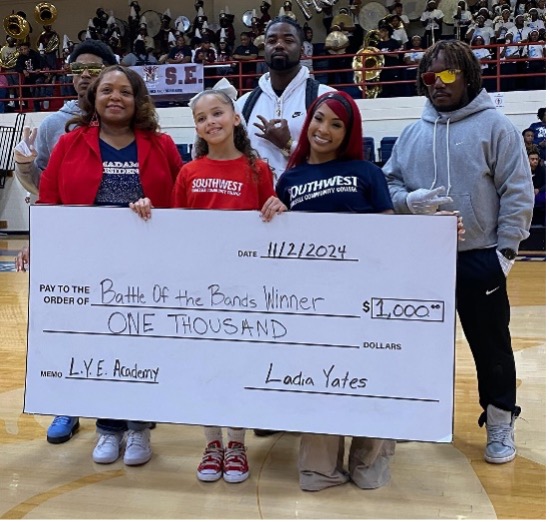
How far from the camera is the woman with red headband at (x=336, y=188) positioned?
2117mm

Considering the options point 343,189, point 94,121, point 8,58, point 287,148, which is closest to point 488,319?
point 343,189

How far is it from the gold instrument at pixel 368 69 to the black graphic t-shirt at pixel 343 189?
7803mm

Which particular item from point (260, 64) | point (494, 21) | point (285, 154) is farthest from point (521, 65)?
point (285, 154)

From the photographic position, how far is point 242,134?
2.29 meters

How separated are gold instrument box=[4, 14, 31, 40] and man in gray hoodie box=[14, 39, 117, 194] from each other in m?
13.0

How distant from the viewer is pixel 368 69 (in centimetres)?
970

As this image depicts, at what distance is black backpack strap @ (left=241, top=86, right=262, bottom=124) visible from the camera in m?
2.69

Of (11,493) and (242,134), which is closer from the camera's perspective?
(11,493)

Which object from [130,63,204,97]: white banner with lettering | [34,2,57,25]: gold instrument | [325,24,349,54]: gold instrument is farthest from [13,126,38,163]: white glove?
[34,2,57,25]: gold instrument

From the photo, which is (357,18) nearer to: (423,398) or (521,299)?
(521,299)

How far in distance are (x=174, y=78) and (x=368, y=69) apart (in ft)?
9.29

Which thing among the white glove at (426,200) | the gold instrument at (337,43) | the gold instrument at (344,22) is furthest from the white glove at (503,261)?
the gold instrument at (344,22)

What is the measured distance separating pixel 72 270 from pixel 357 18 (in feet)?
38.0

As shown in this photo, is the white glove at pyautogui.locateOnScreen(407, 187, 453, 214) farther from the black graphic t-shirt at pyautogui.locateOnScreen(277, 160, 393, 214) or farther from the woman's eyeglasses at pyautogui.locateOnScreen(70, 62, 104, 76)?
the woman's eyeglasses at pyautogui.locateOnScreen(70, 62, 104, 76)
